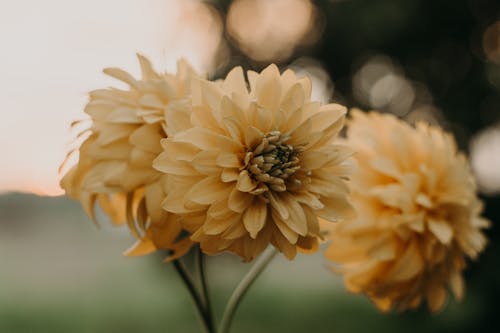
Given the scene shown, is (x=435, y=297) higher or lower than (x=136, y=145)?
lower

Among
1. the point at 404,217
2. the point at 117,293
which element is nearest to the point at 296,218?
the point at 404,217

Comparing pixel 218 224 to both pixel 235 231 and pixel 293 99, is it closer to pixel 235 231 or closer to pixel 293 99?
pixel 235 231

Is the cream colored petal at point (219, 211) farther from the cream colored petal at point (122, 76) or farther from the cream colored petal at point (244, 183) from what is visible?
the cream colored petal at point (122, 76)

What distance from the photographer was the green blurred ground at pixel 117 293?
4.52 meters

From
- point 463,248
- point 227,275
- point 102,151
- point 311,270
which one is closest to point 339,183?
point 102,151

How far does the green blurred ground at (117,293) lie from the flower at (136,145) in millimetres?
2864

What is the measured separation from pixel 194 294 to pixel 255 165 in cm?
23

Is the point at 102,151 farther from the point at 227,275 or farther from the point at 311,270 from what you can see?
the point at 311,270

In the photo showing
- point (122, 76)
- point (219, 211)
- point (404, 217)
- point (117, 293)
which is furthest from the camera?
point (117, 293)

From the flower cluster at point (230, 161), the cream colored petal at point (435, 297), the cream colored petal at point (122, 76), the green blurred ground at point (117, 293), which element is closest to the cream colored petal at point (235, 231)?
the flower cluster at point (230, 161)

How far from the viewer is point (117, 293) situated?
5.41 meters

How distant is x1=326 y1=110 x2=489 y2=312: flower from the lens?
3.28 ft

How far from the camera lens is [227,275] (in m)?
6.44

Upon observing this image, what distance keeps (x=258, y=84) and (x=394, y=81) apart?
461 centimetres
